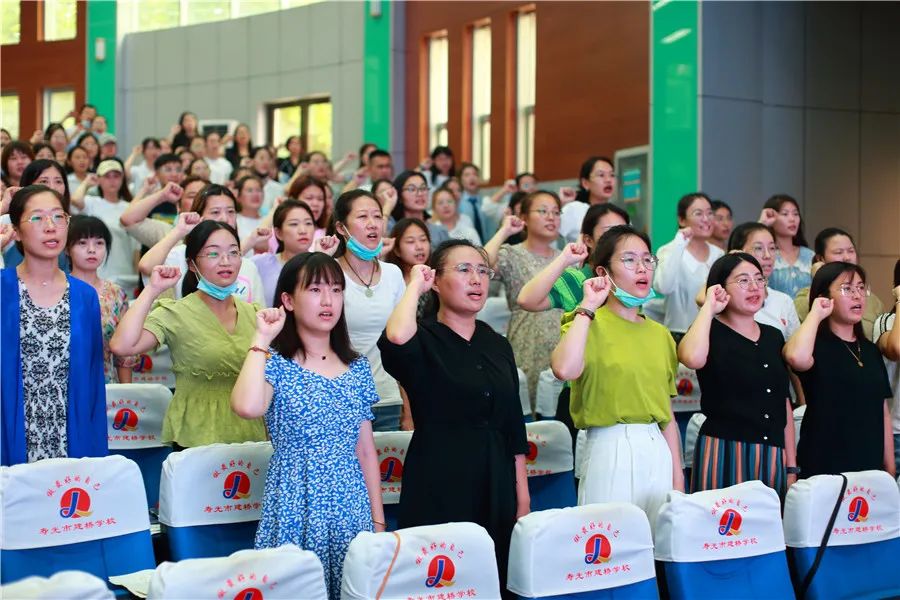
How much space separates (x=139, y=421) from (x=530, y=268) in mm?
1906

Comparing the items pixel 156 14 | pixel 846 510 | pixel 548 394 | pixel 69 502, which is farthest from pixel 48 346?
pixel 156 14

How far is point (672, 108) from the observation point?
28.9ft

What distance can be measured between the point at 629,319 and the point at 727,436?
2.01 ft

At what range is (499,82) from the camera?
12906 millimetres

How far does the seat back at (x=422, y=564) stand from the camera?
9.45ft

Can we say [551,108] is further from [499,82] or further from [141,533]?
[141,533]

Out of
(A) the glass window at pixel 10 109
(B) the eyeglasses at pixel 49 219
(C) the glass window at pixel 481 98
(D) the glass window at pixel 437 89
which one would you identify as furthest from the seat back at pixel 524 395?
(A) the glass window at pixel 10 109

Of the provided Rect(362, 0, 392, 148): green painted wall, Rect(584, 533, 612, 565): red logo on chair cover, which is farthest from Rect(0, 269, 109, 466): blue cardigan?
Rect(362, 0, 392, 148): green painted wall

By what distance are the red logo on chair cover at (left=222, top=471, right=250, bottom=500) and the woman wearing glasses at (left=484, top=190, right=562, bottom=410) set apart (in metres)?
1.90

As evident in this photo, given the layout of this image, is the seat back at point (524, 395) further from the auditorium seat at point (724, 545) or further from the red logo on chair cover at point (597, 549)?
the red logo on chair cover at point (597, 549)

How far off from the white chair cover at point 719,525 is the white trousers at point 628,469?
22cm

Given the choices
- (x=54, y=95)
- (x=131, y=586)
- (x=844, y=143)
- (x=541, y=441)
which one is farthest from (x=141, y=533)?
(x=54, y=95)

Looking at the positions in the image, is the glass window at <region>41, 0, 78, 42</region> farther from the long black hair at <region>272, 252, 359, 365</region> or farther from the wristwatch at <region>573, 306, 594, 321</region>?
the wristwatch at <region>573, 306, 594, 321</region>

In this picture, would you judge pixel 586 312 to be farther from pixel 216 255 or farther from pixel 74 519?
pixel 74 519
